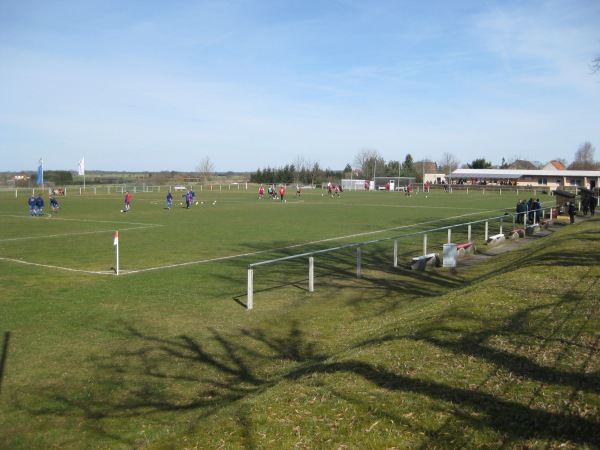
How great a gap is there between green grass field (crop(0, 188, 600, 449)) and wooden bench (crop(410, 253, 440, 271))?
21.2 inches

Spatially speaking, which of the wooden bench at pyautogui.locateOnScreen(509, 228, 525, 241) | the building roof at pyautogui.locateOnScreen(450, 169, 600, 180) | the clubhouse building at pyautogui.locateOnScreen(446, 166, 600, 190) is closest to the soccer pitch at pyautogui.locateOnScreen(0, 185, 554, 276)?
the wooden bench at pyautogui.locateOnScreen(509, 228, 525, 241)

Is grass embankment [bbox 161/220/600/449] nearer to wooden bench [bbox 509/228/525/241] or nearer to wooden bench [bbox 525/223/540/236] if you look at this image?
wooden bench [bbox 509/228/525/241]

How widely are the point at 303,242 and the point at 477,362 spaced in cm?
1690

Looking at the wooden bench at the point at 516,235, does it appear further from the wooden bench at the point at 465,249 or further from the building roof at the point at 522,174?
the building roof at the point at 522,174

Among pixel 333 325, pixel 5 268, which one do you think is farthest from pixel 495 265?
pixel 5 268

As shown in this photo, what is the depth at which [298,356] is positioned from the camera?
9.38 metres

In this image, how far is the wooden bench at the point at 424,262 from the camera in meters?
17.3

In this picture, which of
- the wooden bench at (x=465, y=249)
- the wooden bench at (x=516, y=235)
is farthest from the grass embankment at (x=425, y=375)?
the wooden bench at (x=516, y=235)

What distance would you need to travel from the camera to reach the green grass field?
18.4 feet

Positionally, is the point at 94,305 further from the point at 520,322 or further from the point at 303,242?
the point at 303,242

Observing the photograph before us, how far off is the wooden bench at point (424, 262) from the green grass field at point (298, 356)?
21.2 inches

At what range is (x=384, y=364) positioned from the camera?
721 centimetres

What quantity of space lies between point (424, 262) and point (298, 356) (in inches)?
357

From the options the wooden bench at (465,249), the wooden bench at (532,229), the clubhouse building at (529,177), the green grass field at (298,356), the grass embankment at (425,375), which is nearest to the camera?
the grass embankment at (425,375)
